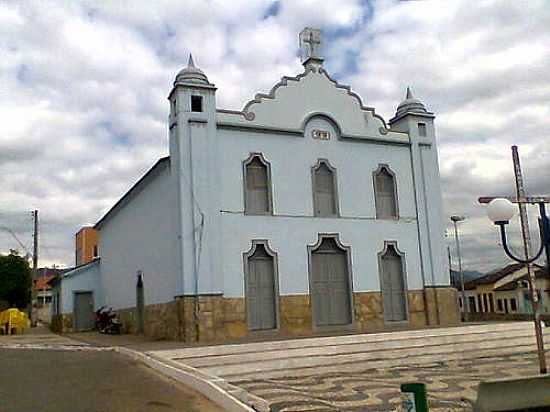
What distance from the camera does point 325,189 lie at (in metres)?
18.7

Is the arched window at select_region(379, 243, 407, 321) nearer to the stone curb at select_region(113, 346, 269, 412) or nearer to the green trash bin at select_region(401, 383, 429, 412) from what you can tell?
the stone curb at select_region(113, 346, 269, 412)

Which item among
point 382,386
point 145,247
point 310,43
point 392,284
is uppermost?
point 310,43

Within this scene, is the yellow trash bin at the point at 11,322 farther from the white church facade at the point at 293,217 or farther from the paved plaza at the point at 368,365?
the paved plaza at the point at 368,365

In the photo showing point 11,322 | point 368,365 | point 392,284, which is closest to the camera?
point 368,365

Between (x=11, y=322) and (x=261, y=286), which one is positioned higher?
(x=261, y=286)

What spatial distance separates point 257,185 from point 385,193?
4476 millimetres

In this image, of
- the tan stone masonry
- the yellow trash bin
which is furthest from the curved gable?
the yellow trash bin

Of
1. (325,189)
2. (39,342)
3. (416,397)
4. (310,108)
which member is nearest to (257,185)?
(325,189)

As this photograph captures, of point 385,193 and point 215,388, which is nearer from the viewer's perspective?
point 215,388

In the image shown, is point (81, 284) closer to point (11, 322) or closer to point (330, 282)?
point (11, 322)

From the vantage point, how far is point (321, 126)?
62.1ft

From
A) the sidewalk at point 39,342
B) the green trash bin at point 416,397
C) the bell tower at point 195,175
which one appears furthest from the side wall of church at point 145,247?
the green trash bin at point 416,397

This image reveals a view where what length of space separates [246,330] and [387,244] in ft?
17.7

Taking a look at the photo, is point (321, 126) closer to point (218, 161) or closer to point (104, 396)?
point (218, 161)
